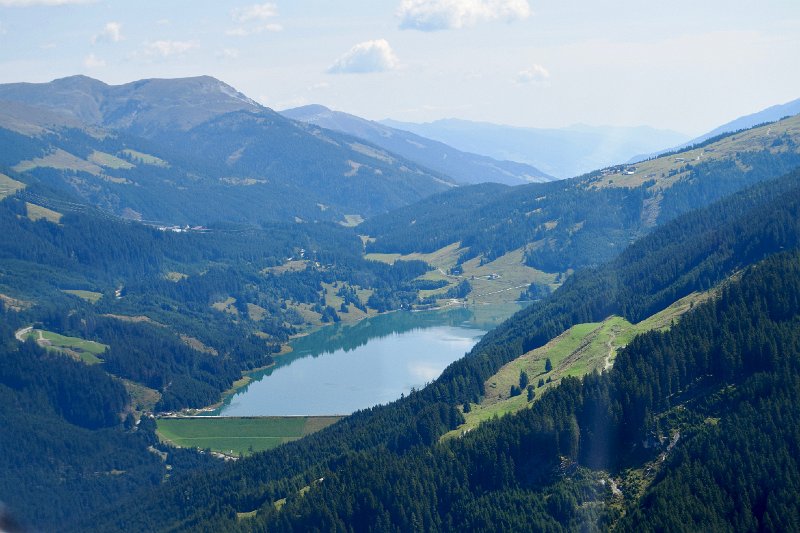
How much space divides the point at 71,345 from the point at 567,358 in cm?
9670

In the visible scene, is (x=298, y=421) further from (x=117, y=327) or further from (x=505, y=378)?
(x=117, y=327)

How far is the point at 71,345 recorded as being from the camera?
184m

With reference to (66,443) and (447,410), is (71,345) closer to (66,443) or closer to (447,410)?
(66,443)

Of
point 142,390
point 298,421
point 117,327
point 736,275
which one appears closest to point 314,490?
point 298,421

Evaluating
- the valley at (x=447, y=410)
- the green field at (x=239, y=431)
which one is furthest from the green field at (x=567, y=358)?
the green field at (x=239, y=431)

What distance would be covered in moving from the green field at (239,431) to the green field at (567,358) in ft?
100

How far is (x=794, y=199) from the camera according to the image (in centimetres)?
15050

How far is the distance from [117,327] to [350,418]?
75.5 metres

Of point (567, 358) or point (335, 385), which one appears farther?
point (335, 385)

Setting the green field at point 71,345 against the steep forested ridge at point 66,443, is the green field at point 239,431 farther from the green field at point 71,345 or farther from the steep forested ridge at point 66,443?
the green field at point 71,345

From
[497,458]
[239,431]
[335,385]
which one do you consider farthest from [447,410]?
[335,385]

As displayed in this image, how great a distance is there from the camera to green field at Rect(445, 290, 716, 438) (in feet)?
377

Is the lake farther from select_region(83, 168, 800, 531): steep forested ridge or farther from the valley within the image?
select_region(83, 168, 800, 531): steep forested ridge

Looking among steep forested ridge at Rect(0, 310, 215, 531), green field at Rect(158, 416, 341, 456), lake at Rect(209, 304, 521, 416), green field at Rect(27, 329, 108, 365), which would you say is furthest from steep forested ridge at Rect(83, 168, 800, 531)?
green field at Rect(27, 329, 108, 365)
